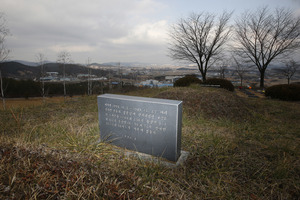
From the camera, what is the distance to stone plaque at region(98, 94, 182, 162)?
→ 3.58 meters

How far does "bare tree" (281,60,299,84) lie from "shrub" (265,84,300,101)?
31.1 ft

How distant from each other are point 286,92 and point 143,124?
14.2 m

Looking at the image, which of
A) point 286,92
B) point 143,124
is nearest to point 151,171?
point 143,124

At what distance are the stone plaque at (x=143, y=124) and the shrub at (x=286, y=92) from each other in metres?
13.6

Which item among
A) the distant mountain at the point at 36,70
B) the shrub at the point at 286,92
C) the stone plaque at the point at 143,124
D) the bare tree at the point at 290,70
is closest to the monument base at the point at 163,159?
the stone plaque at the point at 143,124

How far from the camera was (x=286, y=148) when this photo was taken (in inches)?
160

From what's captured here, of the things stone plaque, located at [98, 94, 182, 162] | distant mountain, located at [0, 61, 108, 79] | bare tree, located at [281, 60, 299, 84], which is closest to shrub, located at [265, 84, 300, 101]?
bare tree, located at [281, 60, 299, 84]

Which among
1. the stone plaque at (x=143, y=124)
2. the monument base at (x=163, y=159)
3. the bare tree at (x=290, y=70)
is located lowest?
the monument base at (x=163, y=159)

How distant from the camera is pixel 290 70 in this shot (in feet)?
66.5

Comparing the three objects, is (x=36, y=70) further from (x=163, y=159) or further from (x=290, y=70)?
(x=290, y=70)

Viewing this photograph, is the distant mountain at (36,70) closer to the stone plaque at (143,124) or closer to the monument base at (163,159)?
the stone plaque at (143,124)

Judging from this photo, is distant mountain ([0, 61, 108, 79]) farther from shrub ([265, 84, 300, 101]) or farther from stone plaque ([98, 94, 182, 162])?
shrub ([265, 84, 300, 101])

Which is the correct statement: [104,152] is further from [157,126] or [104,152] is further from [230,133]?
[230,133]

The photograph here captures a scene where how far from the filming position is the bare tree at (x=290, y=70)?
19844 mm
